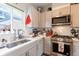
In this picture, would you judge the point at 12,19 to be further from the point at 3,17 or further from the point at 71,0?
the point at 71,0

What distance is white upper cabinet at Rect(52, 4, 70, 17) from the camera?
2.65 meters

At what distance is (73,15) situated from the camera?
8.30ft

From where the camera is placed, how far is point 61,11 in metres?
2.80

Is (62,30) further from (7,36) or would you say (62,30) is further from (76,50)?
(7,36)

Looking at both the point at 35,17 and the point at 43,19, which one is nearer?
the point at 35,17

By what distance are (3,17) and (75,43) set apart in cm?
161

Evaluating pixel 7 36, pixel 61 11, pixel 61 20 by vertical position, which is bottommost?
pixel 7 36

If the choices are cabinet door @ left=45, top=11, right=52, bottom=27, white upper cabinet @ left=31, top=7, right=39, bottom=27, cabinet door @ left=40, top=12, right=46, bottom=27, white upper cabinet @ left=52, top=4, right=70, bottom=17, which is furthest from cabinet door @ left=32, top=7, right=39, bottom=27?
white upper cabinet @ left=52, top=4, right=70, bottom=17

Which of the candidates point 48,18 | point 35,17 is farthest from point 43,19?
point 35,17

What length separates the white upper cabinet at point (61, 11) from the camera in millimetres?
2652

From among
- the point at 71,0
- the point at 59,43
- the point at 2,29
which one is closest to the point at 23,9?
the point at 2,29

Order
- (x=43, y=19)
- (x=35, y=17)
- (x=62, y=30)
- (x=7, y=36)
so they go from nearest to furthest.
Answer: (x=7, y=36) → (x=62, y=30) → (x=35, y=17) → (x=43, y=19)

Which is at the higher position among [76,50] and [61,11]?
[61,11]

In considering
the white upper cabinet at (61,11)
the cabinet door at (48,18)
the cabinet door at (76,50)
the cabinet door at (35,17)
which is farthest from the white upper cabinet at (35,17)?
the cabinet door at (76,50)
